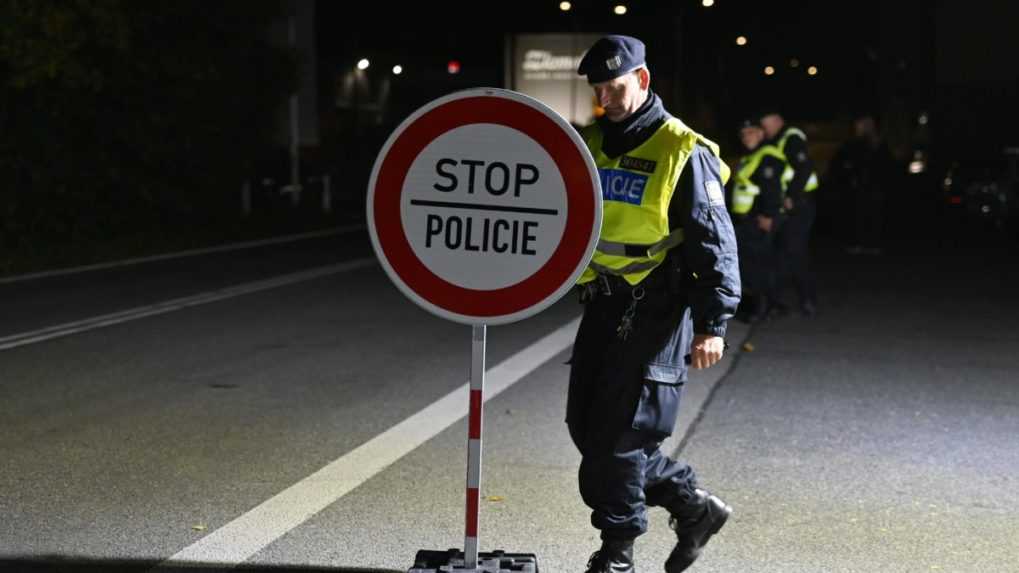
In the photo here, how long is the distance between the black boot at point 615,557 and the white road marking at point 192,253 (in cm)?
1215

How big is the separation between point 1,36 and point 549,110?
18013 millimetres

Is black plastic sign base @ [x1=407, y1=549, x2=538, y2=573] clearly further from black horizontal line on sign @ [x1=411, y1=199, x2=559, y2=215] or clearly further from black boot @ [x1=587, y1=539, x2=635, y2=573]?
black horizontal line on sign @ [x1=411, y1=199, x2=559, y2=215]

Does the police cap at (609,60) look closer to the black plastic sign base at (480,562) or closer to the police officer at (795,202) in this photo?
the black plastic sign base at (480,562)

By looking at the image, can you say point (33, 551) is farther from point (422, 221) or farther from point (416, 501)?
point (422, 221)

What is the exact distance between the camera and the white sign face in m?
3.94

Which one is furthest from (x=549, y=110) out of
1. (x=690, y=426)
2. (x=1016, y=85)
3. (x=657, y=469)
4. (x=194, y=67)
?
(x=1016, y=85)

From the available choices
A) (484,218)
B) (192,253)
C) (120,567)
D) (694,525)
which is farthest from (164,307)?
(484,218)

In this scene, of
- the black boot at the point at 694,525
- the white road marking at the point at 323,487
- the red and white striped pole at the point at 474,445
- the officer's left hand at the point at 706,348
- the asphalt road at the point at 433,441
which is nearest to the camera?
the red and white striped pole at the point at 474,445

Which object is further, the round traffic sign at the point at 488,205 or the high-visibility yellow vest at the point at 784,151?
the high-visibility yellow vest at the point at 784,151

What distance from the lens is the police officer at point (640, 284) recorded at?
436 cm

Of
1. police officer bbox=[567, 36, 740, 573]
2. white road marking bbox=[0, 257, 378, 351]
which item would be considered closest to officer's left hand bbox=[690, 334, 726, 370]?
police officer bbox=[567, 36, 740, 573]

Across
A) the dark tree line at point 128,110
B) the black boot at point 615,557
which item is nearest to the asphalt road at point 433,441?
the black boot at point 615,557

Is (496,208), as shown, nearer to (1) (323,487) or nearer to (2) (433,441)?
(1) (323,487)

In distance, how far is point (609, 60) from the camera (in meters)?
4.27
